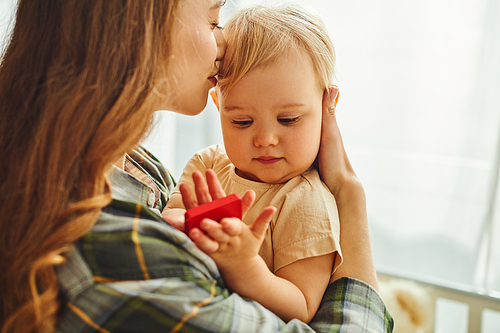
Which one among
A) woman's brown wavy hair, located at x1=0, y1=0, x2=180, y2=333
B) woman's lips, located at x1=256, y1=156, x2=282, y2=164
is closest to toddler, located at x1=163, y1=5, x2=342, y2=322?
woman's lips, located at x1=256, y1=156, x2=282, y2=164

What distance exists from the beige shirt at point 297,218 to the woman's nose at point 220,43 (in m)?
0.35

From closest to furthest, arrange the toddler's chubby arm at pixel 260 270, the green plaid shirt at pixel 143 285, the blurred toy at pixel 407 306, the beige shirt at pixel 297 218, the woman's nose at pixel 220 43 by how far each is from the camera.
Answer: the green plaid shirt at pixel 143 285 < the toddler's chubby arm at pixel 260 270 < the beige shirt at pixel 297 218 < the woman's nose at pixel 220 43 < the blurred toy at pixel 407 306

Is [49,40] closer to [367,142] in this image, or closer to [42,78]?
[42,78]

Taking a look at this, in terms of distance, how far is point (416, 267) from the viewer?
2.07 metres

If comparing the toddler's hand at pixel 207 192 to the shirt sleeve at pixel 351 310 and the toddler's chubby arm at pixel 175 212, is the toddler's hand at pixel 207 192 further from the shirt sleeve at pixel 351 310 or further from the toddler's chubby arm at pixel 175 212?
the shirt sleeve at pixel 351 310

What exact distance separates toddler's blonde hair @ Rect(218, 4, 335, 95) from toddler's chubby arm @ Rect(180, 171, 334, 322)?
1.25ft

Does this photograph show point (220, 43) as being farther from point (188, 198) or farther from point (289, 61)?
point (188, 198)

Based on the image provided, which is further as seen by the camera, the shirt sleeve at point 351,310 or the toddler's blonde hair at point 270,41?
the toddler's blonde hair at point 270,41

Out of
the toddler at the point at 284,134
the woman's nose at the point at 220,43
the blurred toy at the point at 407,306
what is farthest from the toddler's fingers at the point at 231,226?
the blurred toy at the point at 407,306

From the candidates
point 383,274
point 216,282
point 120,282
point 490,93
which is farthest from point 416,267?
point 120,282

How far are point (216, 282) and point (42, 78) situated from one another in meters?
0.48

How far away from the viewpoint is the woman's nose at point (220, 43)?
100 centimetres

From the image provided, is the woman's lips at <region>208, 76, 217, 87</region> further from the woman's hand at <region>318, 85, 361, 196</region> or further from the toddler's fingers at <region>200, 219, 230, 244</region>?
the toddler's fingers at <region>200, 219, 230, 244</region>

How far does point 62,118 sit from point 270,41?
1.90 ft
